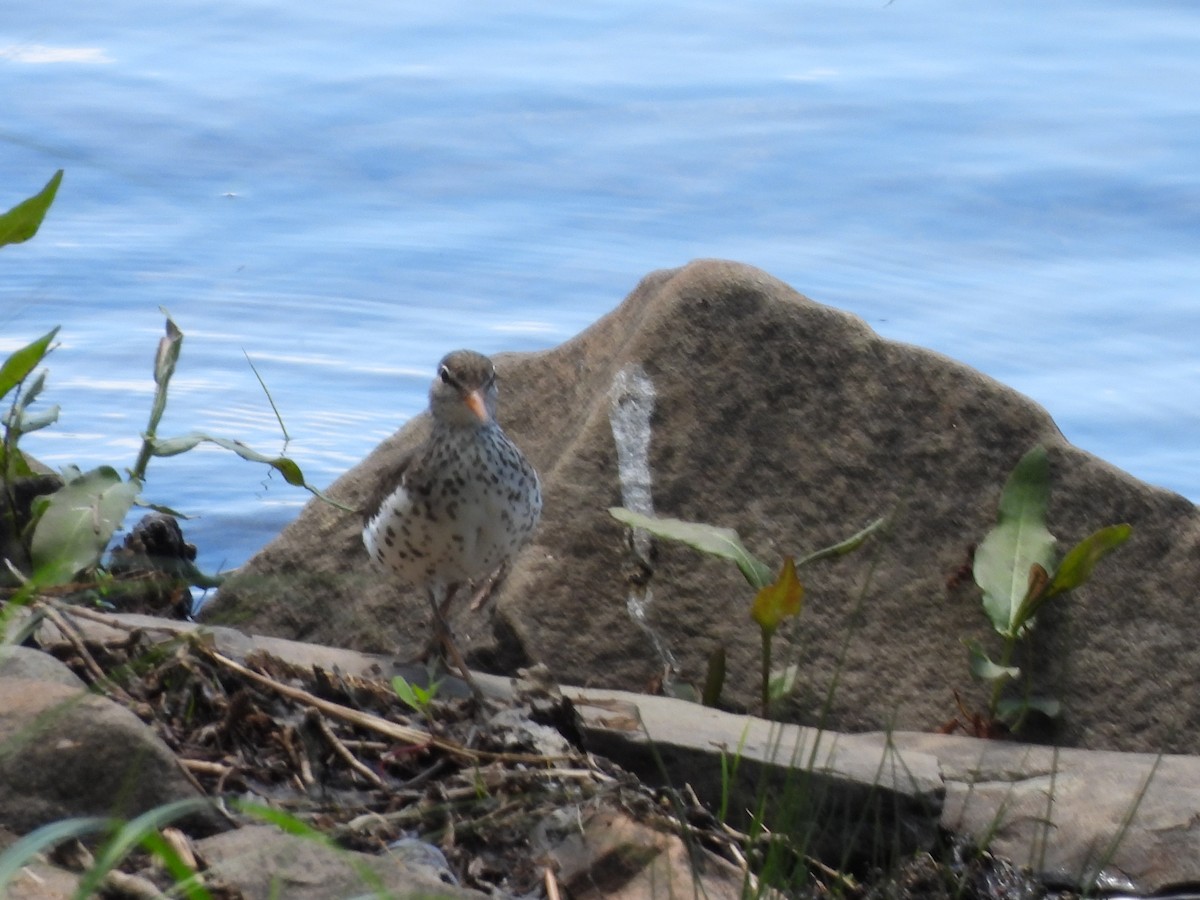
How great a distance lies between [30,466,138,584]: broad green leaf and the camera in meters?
4.29

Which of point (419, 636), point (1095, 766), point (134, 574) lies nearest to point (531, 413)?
point (419, 636)

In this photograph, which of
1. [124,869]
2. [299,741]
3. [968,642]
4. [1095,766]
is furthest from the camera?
[968,642]

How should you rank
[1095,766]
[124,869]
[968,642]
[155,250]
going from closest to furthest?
[124,869] → [1095,766] → [968,642] → [155,250]

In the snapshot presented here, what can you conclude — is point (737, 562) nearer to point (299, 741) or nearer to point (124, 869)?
point (299, 741)

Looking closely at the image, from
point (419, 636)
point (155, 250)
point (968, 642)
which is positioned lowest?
point (419, 636)

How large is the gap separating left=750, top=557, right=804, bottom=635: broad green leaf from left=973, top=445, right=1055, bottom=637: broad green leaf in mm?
759

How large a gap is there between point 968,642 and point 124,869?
8.24 ft

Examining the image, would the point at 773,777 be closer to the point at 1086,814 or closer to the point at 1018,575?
the point at 1086,814

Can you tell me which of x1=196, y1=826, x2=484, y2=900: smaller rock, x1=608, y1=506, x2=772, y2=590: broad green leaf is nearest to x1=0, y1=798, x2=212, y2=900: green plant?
x1=196, y1=826, x2=484, y2=900: smaller rock

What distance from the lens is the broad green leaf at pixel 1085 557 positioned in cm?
434

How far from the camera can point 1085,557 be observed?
4.42 metres

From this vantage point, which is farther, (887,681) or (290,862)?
(887,681)

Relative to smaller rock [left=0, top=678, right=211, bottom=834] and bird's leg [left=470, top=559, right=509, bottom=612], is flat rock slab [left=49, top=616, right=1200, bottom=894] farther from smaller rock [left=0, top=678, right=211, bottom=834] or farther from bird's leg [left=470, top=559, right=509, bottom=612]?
bird's leg [left=470, top=559, right=509, bottom=612]

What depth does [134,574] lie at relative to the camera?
16.5ft
